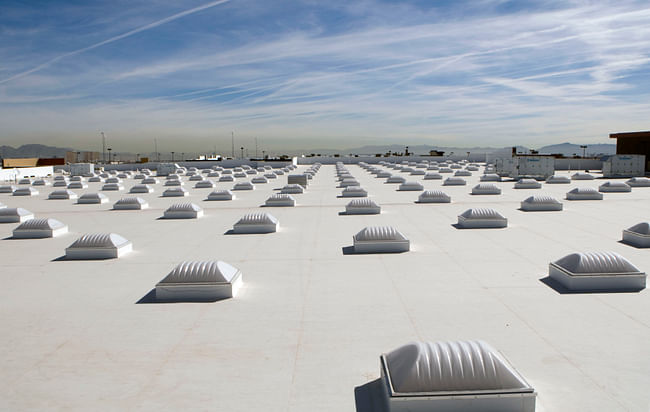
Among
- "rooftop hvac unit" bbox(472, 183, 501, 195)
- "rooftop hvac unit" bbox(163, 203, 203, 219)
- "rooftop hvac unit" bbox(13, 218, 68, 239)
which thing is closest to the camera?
"rooftop hvac unit" bbox(13, 218, 68, 239)

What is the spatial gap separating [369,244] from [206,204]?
2099 cm

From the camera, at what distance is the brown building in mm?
64375

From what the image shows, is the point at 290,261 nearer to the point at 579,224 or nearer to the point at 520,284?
the point at 520,284

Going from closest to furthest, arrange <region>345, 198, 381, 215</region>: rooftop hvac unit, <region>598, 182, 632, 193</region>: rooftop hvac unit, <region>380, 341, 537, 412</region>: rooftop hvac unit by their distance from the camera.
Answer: <region>380, 341, 537, 412</region>: rooftop hvac unit
<region>345, 198, 381, 215</region>: rooftop hvac unit
<region>598, 182, 632, 193</region>: rooftop hvac unit

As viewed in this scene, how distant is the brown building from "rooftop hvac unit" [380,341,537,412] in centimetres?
6736

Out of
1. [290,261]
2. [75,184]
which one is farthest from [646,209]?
[75,184]

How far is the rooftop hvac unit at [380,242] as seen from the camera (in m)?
18.0

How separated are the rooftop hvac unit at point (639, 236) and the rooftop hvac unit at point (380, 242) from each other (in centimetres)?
868

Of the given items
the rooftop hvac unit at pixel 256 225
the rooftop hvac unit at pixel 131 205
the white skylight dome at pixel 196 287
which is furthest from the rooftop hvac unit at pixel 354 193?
the white skylight dome at pixel 196 287

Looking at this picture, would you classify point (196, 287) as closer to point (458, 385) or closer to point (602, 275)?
point (458, 385)

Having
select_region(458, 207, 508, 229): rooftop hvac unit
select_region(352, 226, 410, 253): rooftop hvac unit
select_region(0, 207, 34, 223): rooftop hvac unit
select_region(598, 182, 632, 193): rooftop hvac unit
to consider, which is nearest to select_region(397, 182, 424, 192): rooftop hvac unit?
select_region(598, 182, 632, 193): rooftop hvac unit

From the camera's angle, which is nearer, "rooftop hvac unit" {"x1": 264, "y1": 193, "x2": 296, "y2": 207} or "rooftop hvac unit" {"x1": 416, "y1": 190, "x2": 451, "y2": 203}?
"rooftop hvac unit" {"x1": 264, "y1": 193, "x2": 296, "y2": 207}

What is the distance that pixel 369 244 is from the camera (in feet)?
59.1

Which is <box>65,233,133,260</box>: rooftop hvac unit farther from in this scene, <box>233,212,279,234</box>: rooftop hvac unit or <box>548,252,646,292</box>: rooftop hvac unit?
<box>548,252,646,292</box>: rooftop hvac unit
